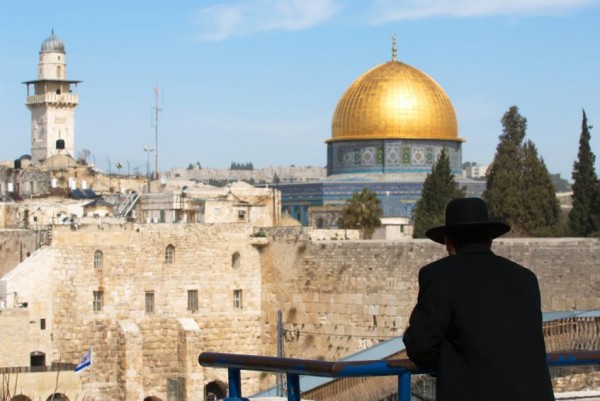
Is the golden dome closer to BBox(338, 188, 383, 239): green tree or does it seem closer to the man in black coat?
BBox(338, 188, 383, 239): green tree

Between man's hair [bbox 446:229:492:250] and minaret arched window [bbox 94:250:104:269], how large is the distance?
24706 millimetres

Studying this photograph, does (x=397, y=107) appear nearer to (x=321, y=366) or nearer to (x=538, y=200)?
(x=538, y=200)

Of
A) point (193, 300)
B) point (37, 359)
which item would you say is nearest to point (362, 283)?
point (193, 300)

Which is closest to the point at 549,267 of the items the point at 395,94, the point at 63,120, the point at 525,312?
the point at 395,94

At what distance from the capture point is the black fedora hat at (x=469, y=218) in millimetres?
4812

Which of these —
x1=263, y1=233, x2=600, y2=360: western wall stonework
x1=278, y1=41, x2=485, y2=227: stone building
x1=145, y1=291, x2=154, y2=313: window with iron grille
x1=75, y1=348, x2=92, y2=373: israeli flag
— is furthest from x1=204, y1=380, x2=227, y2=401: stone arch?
x1=278, y1=41, x2=485, y2=227: stone building

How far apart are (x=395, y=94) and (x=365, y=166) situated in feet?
8.65

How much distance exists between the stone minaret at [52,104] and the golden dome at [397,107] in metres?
10.2

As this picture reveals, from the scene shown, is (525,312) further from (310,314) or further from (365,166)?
(365,166)

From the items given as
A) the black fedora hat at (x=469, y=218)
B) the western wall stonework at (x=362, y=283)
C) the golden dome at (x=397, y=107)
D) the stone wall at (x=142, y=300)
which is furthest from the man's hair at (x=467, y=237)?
the golden dome at (x=397, y=107)

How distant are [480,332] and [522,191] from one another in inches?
1214

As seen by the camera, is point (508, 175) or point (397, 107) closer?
point (508, 175)

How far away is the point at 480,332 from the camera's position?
4.64 meters

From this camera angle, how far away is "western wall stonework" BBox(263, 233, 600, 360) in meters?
25.9
